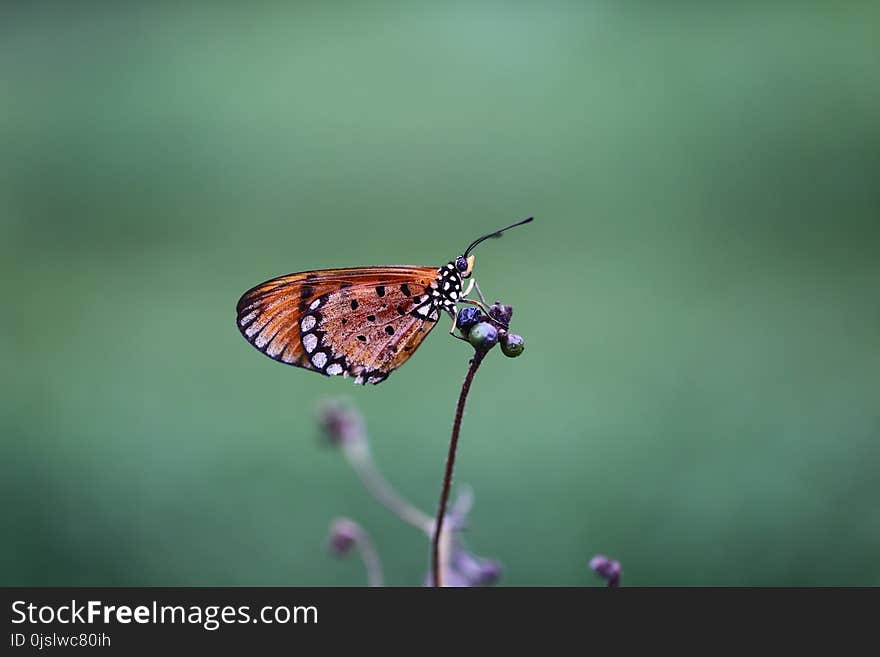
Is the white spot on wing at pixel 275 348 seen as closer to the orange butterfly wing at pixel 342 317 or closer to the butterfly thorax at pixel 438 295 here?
the orange butterfly wing at pixel 342 317

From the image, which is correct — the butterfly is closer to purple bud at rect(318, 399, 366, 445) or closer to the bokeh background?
purple bud at rect(318, 399, 366, 445)

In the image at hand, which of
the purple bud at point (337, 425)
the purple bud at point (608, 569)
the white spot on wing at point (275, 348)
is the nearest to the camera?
the purple bud at point (608, 569)

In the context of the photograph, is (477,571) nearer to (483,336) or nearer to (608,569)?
(608,569)

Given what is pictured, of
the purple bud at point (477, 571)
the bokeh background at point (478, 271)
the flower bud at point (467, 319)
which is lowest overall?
the purple bud at point (477, 571)

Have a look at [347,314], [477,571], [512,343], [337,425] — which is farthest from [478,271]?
[512,343]

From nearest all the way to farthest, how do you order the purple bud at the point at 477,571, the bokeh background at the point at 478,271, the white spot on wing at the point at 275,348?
the purple bud at the point at 477,571, the white spot on wing at the point at 275,348, the bokeh background at the point at 478,271

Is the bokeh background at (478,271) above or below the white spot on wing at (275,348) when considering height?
above

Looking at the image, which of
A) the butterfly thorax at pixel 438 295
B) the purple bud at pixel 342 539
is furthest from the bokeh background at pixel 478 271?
the butterfly thorax at pixel 438 295

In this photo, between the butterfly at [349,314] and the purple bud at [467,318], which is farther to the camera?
the butterfly at [349,314]
